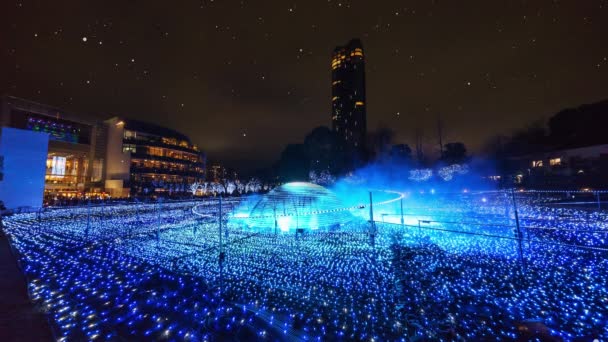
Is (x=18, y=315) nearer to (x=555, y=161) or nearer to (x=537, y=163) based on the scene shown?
(x=555, y=161)


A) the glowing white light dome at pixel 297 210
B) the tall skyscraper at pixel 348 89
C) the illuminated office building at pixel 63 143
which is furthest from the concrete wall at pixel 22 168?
the tall skyscraper at pixel 348 89

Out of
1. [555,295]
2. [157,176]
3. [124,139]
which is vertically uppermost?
[124,139]

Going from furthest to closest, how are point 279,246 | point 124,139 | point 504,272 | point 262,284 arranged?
1. point 124,139
2. point 279,246
3. point 504,272
4. point 262,284

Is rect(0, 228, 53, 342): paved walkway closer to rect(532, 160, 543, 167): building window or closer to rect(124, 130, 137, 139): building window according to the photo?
rect(532, 160, 543, 167): building window

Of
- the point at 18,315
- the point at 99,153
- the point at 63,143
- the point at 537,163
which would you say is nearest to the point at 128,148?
the point at 99,153

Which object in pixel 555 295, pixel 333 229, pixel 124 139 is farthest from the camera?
pixel 124 139

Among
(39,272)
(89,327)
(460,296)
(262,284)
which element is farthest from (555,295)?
(39,272)

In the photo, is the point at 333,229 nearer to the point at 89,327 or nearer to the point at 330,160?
the point at 89,327
